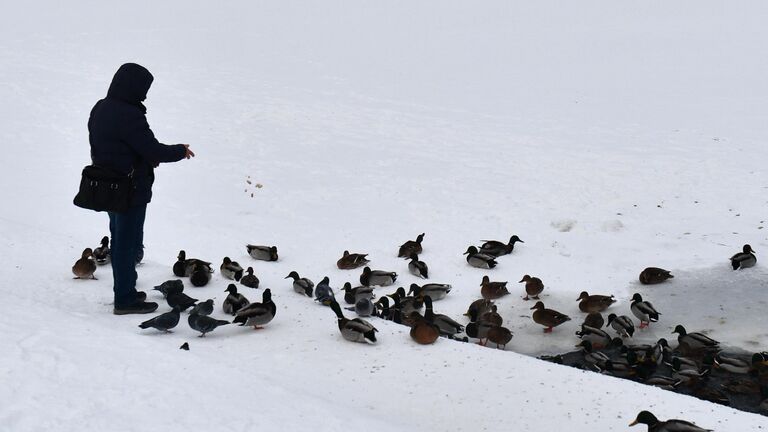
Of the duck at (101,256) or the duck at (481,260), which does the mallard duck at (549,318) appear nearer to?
the duck at (481,260)

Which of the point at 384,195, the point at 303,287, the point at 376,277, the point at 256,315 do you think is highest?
the point at 384,195

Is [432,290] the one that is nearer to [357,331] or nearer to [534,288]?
→ [534,288]

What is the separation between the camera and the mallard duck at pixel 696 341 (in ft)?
28.1

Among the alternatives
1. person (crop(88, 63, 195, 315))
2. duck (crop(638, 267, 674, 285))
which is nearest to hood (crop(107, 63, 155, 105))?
person (crop(88, 63, 195, 315))

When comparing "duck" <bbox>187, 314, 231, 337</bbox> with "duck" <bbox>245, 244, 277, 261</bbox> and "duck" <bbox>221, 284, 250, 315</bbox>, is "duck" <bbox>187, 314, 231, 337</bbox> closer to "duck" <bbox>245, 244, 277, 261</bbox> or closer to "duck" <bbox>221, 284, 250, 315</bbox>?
"duck" <bbox>221, 284, 250, 315</bbox>

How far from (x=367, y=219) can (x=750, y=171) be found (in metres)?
8.49

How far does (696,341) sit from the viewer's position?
28.3 feet

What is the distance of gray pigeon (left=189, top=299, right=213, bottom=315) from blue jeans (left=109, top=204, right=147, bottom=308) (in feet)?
2.10

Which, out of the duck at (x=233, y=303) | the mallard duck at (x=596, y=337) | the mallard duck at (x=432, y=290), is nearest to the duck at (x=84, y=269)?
the duck at (x=233, y=303)

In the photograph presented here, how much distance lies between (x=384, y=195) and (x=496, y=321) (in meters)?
6.43

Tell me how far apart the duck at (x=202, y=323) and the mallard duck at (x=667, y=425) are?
4.04 m

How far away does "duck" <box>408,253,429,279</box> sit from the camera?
11.3 metres

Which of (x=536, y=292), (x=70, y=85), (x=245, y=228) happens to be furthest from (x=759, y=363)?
(x=70, y=85)

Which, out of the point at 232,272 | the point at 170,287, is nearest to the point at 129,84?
the point at 170,287
